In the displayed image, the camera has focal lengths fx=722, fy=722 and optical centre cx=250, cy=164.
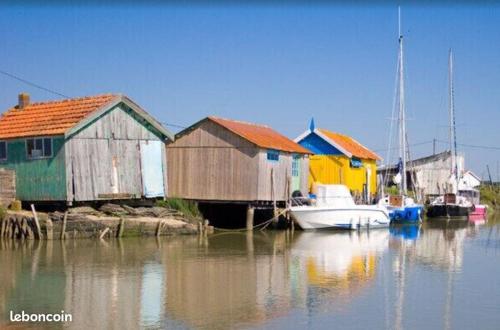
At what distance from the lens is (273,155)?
3409cm

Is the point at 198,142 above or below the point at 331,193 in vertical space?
above

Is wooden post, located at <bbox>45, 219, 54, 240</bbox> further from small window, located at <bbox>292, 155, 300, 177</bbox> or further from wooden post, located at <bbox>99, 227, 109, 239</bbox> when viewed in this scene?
small window, located at <bbox>292, 155, 300, 177</bbox>

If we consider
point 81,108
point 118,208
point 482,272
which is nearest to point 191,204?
point 118,208

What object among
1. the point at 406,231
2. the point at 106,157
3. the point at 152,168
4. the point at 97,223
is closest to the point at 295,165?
the point at 406,231

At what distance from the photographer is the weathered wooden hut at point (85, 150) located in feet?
89.4

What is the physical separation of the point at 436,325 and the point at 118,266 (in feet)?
32.3

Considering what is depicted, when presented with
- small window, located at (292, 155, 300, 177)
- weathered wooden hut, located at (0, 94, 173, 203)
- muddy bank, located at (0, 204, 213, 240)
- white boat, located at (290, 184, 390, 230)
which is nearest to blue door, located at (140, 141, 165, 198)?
weathered wooden hut, located at (0, 94, 173, 203)

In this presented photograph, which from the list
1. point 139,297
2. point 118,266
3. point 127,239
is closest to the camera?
point 139,297

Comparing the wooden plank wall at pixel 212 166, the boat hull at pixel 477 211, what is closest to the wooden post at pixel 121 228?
the wooden plank wall at pixel 212 166

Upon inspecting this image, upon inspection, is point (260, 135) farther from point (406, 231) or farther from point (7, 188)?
Answer: point (7, 188)

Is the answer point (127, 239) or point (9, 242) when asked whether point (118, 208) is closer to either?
point (127, 239)

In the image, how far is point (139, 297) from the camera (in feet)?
53.0

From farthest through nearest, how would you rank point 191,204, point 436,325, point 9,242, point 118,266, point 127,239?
point 191,204 < point 127,239 < point 9,242 < point 118,266 < point 436,325

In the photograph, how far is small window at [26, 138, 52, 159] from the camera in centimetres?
2747
